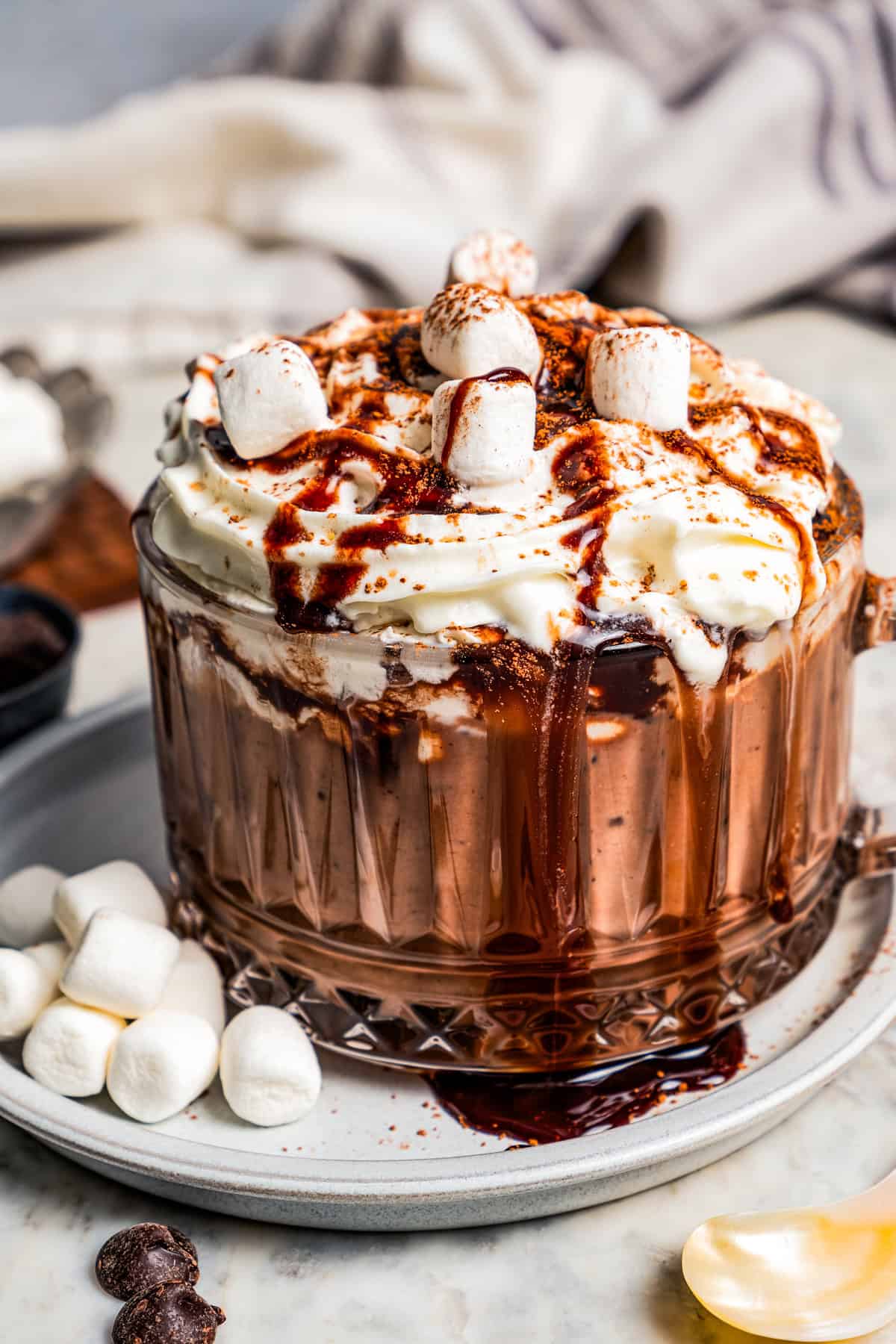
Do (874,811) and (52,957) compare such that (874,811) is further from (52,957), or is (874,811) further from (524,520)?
(52,957)

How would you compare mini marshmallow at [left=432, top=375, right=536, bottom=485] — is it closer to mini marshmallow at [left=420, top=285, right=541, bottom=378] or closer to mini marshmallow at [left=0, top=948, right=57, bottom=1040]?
mini marshmallow at [left=420, top=285, right=541, bottom=378]

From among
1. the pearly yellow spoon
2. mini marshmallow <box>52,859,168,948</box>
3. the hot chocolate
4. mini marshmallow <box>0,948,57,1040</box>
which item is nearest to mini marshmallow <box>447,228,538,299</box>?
the hot chocolate

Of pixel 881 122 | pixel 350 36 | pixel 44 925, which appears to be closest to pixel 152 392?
pixel 350 36

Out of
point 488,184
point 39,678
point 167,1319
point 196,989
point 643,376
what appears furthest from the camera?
point 488,184

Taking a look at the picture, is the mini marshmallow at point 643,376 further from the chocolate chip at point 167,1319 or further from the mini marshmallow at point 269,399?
the chocolate chip at point 167,1319

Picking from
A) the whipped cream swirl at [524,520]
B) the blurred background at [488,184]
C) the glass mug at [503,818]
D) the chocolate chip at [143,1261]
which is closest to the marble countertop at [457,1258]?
the chocolate chip at [143,1261]

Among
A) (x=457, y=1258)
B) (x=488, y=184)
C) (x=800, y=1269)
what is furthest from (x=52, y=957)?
(x=488, y=184)
